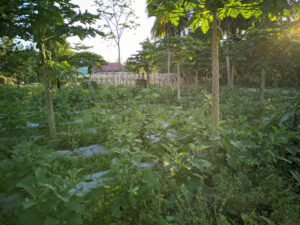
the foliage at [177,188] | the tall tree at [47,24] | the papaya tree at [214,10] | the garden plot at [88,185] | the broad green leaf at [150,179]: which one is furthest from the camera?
the tall tree at [47,24]

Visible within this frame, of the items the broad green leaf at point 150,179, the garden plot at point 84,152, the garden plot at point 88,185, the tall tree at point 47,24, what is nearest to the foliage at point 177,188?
the broad green leaf at point 150,179

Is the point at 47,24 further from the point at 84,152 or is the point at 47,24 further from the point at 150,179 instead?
the point at 150,179

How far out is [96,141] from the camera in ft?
13.8

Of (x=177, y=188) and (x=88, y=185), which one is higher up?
(x=177, y=188)

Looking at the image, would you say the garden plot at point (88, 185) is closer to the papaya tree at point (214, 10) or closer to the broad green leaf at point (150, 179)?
the broad green leaf at point (150, 179)

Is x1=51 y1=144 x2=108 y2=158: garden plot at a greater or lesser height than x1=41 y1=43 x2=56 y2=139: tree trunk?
lesser

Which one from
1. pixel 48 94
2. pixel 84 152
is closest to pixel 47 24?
pixel 48 94

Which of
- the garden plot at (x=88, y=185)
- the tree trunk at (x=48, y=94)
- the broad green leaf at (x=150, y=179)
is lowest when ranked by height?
the garden plot at (x=88, y=185)

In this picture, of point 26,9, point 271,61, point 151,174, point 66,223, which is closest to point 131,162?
point 151,174

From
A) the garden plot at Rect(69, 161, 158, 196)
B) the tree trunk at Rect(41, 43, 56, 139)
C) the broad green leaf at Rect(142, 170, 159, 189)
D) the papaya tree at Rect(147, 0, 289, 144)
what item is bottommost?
the garden plot at Rect(69, 161, 158, 196)

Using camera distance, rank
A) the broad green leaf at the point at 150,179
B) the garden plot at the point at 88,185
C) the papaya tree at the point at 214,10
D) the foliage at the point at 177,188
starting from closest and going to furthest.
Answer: the foliage at the point at 177,188
the broad green leaf at the point at 150,179
the garden plot at the point at 88,185
the papaya tree at the point at 214,10

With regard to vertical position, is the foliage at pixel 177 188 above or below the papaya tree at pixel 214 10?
below

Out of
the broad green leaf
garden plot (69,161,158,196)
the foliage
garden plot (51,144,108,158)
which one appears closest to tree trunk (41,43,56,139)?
garden plot (51,144,108,158)

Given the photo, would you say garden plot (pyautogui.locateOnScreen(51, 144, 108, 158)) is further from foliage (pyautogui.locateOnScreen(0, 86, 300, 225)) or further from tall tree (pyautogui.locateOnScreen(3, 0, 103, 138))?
tall tree (pyautogui.locateOnScreen(3, 0, 103, 138))
